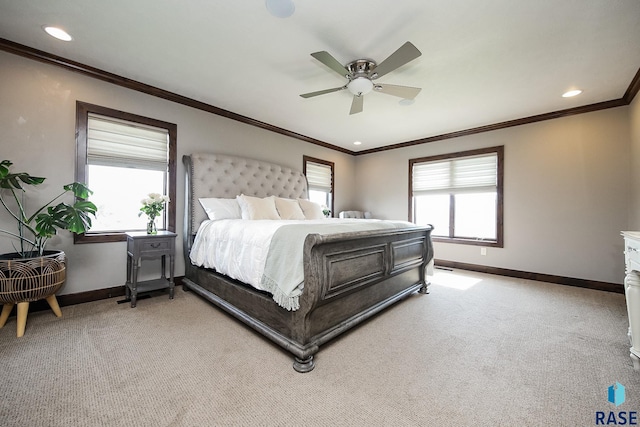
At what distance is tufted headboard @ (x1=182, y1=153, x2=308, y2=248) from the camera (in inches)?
136

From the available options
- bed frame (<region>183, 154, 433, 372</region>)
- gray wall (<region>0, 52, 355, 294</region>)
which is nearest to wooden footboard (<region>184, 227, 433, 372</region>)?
bed frame (<region>183, 154, 433, 372</region>)

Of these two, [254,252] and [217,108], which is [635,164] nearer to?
[254,252]

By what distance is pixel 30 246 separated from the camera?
259cm

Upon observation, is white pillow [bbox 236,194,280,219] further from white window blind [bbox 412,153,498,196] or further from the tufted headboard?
white window blind [bbox 412,153,498,196]

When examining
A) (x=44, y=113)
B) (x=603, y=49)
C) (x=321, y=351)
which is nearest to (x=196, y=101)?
(x=44, y=113)

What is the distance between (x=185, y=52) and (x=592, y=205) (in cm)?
542

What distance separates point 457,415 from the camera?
1362 mm

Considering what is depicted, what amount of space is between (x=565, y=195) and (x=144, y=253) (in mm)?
5634

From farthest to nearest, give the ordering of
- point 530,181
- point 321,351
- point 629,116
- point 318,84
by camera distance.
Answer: point 530,181
point 629,116
point 318,84
point 321,351

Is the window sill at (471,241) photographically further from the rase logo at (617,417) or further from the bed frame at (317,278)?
the rase logo at (617,417)

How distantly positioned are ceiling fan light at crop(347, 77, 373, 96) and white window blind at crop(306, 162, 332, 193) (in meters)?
2.78

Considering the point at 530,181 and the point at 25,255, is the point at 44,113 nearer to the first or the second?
the point at 25,255

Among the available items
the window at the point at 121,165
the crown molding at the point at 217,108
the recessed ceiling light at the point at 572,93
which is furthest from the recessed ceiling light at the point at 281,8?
the recessed ceiling light at the point at 572,93

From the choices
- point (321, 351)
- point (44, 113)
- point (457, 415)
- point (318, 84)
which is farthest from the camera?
point (318, 84)
